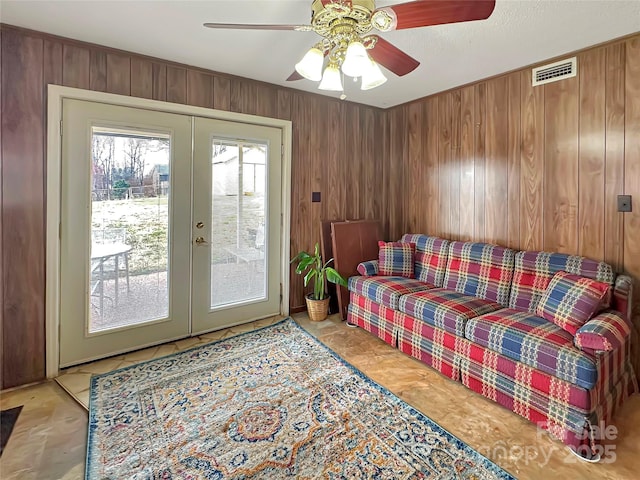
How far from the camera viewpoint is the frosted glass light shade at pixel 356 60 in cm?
158

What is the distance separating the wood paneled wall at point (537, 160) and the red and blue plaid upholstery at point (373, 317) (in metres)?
1.23

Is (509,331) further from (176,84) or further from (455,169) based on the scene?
(176,84)

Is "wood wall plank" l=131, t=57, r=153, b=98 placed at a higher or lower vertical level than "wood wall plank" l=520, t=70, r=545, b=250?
higher

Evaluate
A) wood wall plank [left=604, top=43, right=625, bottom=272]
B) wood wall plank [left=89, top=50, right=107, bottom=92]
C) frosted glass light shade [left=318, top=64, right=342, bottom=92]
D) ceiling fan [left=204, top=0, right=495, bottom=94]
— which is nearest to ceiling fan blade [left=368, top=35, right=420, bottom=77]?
ceiling fan [left=204, top=0, right=495, bottom=94]

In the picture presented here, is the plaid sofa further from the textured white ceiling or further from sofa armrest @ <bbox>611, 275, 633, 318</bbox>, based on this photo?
the textured white ceiling

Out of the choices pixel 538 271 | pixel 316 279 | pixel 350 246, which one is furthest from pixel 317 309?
pixel 538 271

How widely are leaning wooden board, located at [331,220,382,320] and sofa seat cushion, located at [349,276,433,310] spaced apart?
0.81ft

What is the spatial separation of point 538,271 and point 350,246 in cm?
179

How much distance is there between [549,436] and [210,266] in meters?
2.82

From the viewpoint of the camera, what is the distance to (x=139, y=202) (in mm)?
2762

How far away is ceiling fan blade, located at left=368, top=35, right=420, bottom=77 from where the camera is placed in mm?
1783

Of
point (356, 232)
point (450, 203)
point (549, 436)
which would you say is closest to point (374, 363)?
point (549, 436)

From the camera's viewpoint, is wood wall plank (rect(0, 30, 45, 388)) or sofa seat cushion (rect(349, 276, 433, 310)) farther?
sofa seat cushion (rect(349, 276, 433, 310))

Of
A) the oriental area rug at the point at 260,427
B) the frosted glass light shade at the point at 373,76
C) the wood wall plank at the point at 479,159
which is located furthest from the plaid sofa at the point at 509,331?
the frosted glass light shade at the point at 373,76
